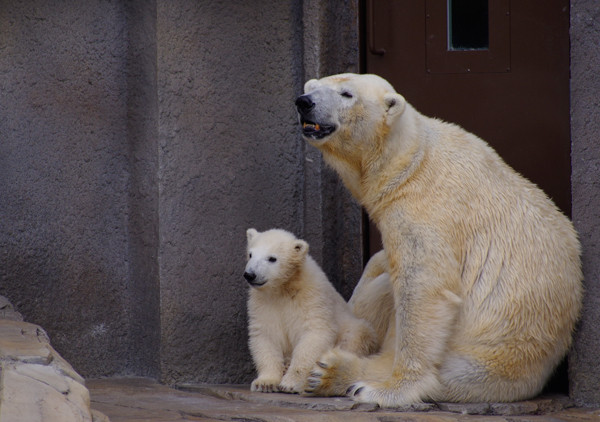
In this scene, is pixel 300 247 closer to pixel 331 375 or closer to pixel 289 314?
pixel 289 314

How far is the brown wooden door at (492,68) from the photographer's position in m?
5.82

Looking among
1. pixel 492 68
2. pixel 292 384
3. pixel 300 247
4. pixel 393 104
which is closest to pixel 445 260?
pixel 393 104

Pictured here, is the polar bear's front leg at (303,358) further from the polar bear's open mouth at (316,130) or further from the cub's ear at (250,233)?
the polar bear's open mouth at (316,130)

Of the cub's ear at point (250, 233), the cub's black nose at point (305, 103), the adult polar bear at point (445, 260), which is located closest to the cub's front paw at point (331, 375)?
the adult polar bear at point (445, 260)

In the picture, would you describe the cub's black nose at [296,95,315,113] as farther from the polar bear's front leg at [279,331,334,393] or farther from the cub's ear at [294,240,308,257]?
the polar bear's front leg at [279,331,334,393]

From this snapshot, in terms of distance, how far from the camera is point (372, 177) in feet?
16.4

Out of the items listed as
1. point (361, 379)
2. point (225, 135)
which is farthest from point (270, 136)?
point (361, 379)

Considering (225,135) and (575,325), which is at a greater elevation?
A: (225,135)

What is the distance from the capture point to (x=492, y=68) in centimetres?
594

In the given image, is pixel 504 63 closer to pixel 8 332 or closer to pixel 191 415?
pixel 191 415

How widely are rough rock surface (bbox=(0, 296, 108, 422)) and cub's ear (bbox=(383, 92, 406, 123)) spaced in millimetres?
1942

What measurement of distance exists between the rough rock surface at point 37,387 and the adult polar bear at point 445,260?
1.46 metres

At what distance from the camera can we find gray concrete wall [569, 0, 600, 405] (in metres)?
4.96

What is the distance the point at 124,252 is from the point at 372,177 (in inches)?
76.4
